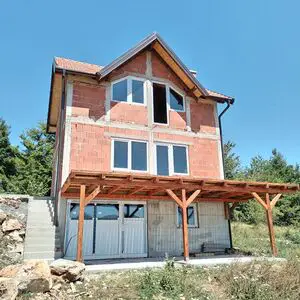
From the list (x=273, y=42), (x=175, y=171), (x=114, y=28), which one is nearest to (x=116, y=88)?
(x=114, y=28)

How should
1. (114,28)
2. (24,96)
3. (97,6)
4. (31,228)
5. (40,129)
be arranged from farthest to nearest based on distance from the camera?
(40,129), (24,96), (114,28), (97,6), (31,228)

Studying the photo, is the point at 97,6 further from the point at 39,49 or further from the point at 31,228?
the point at 31,228

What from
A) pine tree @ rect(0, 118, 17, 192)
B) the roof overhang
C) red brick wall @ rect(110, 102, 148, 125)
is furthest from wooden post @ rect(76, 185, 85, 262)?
pine tree @ rect(0, 118, 17, 192)

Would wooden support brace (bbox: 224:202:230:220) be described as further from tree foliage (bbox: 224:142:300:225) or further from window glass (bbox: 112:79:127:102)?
tree foliage (bbox: 224:142:300:225)

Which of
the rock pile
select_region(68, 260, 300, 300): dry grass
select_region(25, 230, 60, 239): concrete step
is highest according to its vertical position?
select_region(25, 230, 60, 239): concrete step

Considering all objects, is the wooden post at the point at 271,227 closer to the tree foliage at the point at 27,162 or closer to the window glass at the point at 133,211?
the window glass at the point at 133,211

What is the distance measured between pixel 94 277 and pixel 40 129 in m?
27.2

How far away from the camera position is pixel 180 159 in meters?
15.2

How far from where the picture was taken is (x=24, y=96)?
24109 millimetres

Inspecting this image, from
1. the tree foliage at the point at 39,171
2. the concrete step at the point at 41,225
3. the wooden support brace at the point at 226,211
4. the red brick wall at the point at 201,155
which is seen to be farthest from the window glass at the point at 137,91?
the tree foliage at the point at 39,171

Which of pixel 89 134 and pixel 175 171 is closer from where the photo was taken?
pixel 89 134

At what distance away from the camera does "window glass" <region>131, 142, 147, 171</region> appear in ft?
46.2

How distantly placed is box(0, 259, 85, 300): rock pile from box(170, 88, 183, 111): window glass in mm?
10327

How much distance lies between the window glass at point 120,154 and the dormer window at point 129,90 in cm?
228
